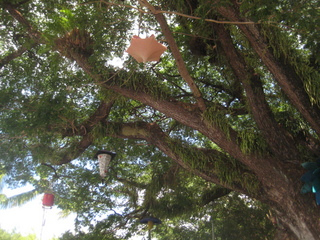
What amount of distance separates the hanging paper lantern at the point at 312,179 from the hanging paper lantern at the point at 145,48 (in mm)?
2125

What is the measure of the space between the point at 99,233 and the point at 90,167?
58.6 inches

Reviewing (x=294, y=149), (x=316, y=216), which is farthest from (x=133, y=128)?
(x=316, y=216)

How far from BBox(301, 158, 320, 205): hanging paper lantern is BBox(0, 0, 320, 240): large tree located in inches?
5.5

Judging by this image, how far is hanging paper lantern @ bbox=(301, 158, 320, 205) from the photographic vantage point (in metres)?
3.33

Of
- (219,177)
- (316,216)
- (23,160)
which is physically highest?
(23,160)

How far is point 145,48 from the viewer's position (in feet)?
11.1

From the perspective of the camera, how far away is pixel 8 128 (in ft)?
14.6

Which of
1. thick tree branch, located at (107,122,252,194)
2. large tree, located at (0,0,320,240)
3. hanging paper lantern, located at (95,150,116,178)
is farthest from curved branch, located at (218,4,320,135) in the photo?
hanging paper lantern, located at (95,150,116,178)

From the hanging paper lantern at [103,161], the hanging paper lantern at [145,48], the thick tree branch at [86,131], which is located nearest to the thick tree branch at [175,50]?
the hanging paper lantern at [145,48]

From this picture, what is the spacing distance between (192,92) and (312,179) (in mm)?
1800

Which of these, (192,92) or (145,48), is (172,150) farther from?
(145,48)

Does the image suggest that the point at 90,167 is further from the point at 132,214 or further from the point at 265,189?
the point at 265,189

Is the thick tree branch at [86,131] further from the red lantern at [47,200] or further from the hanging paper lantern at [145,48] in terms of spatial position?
the hanging paper lantern at [145,48]

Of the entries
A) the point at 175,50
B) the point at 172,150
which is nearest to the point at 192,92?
the point at 175,50
